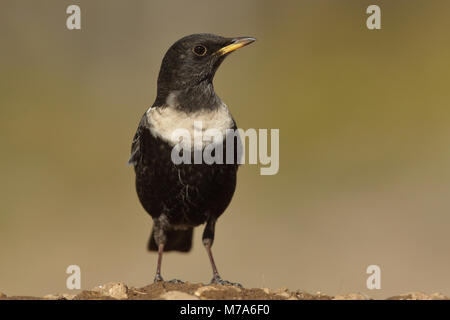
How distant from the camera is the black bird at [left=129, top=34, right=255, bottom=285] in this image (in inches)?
273

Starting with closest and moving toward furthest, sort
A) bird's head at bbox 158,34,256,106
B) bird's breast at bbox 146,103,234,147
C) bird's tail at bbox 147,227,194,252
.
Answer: bird's breast at bbox 146,103,234,147, bird's head at bbox 158,34,256,106, bird's tail at bbox 147,227,194,252

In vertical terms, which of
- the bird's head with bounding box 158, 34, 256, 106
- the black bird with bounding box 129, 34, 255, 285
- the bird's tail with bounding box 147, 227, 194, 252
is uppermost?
the bird's head with bounding box 158, 34, 256, 106

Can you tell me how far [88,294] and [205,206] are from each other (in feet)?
6.03

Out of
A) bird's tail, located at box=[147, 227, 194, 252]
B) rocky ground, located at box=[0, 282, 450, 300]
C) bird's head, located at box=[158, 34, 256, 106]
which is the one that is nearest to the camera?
rocky ground, located at box=[0, 282, 450, 300]

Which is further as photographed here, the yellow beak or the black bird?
the yellow beak

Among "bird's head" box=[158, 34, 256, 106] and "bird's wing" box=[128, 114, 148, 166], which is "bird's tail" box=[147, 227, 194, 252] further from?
"bird's head" box=[158, 34, 256, 106]

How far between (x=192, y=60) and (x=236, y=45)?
450 mm

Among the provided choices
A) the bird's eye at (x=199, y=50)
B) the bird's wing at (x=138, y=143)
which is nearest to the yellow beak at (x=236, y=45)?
the bird's eye at (x=199, y=50)

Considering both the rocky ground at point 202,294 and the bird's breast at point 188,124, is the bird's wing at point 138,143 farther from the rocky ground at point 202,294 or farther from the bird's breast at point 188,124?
the rocky ground at point 202,294

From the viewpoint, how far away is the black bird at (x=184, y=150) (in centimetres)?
693

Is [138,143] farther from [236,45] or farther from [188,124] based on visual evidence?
[236,45]

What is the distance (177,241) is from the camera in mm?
7840

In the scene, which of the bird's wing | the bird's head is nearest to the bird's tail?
the bird's wing
